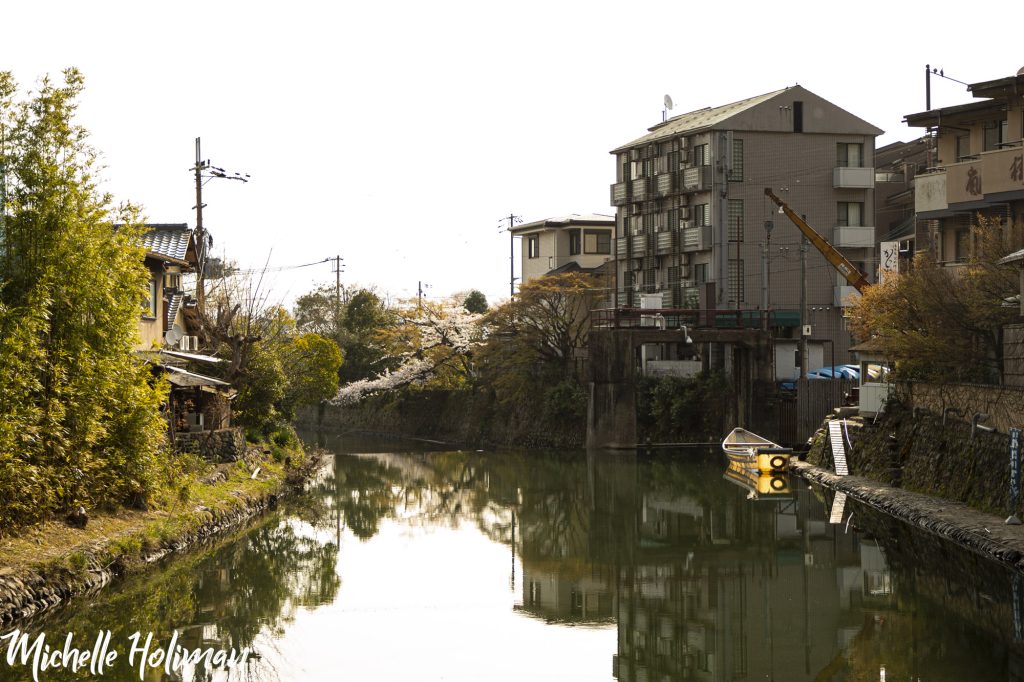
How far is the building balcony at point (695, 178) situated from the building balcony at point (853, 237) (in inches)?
215

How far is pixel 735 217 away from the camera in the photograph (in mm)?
48188

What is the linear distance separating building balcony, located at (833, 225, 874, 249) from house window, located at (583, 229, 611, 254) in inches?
613

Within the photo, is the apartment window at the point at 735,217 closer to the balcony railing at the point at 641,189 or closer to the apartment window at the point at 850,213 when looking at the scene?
the apartment window at the point at 850,213

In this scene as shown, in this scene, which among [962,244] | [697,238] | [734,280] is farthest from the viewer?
[697,238]

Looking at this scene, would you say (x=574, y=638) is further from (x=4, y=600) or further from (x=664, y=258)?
(x=664, y=258)

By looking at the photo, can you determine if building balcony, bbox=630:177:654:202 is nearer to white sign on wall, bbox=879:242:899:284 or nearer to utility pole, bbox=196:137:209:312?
white sign on wall, bbox=879:242:899:284

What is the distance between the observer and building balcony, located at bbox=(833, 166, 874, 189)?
48375 millimetres

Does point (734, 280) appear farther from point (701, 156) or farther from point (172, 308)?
point (172, 308)

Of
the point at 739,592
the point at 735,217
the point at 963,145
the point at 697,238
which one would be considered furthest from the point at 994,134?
the point at 697,238

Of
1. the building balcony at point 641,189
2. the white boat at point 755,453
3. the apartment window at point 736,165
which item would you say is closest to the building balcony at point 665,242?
the building balcony at point 641,189

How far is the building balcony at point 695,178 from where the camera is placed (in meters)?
48.3

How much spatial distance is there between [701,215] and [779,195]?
3196mm

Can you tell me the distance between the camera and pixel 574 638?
15008 millimetres

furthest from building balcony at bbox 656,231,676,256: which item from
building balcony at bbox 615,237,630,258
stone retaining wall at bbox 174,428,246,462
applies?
stone retaining wall at bbox 174,428,246,462
